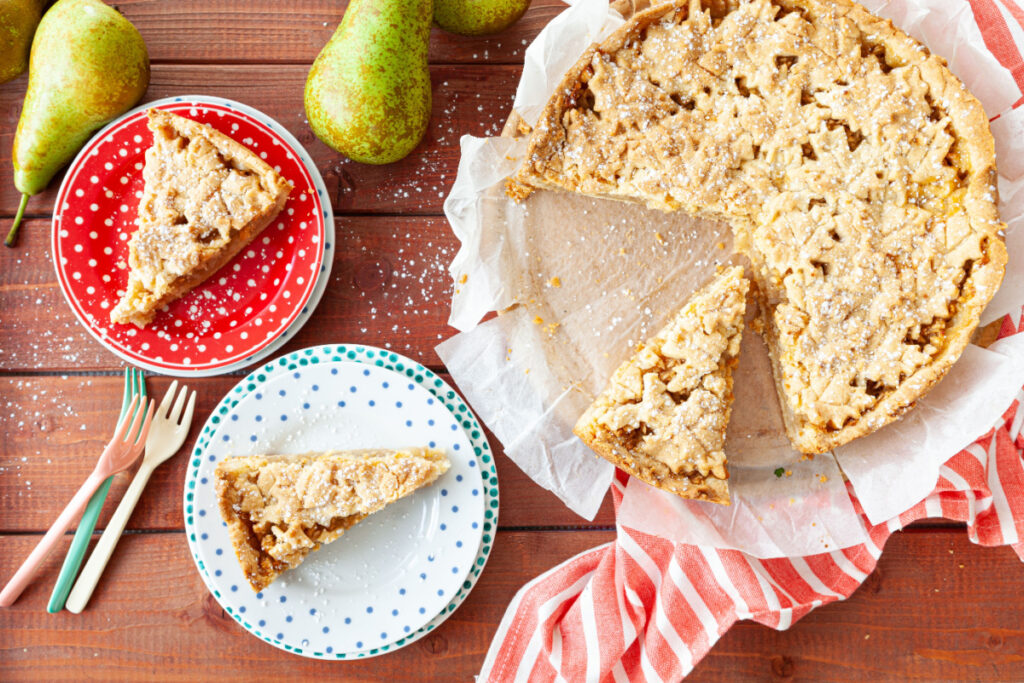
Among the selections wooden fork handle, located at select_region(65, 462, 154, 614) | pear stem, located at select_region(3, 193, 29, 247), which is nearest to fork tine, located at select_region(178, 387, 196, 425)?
wooden fork handle, located at select_region(65, 462, 154, 614)

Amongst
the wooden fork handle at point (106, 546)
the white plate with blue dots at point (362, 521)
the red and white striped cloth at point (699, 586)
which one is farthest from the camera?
the wooden fork handle at point (106, 546)

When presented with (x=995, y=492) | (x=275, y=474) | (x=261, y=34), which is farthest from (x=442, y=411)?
(x=995, y=492)

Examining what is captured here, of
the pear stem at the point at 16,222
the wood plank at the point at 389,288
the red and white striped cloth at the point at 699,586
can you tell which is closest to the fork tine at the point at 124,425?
the wood plank at the point at 389,288

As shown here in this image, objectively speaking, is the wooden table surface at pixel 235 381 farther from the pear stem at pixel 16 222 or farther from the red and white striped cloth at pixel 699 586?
the red and white striped cloth at pixel 699 586

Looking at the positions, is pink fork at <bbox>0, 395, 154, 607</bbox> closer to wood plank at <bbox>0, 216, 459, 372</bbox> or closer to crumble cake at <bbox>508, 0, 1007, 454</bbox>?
wood plank at <bbox>0, 216, 459, 372</bbox>

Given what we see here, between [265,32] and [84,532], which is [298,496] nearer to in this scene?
[84,532]

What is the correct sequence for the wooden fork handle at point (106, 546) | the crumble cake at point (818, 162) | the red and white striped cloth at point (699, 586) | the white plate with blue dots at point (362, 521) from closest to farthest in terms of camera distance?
the crumble cake at point (818, 162) < the red and white striped cloth at point (699, 586) < the white plate with blue dots at point (362, 521) < the wooden fork handle at point (106, 546)

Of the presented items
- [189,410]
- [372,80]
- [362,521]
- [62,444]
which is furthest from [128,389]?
[372,80]
